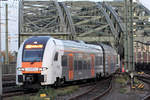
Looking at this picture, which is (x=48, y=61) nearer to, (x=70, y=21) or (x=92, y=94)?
(x=92, y=94)

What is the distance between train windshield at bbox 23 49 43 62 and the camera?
616 inches

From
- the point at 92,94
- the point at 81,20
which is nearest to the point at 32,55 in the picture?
the point at 92,94

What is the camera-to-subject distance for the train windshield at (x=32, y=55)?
51.3 feet

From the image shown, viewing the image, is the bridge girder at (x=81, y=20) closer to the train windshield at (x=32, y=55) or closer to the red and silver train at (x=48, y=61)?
the red and silver train at (x=48, y=61)

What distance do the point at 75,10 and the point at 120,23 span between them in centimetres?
1062

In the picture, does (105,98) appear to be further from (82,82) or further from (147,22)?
(147,22)

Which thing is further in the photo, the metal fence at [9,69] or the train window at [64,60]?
the metal fence at [9,69]

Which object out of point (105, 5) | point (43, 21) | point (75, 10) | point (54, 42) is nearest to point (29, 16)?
point (43, 21)

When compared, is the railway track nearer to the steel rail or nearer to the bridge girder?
the bridge girder

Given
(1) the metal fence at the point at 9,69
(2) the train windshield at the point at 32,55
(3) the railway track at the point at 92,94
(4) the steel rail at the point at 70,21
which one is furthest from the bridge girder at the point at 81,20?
(2) the train windshield at the point at 32,55

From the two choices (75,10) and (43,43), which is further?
(75,10)

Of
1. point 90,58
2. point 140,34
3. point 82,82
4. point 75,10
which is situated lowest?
point 82,82

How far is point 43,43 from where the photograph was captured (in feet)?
53.0

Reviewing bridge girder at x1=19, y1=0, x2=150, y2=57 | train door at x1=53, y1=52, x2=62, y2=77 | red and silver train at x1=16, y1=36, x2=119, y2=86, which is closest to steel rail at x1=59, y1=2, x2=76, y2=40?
bridge girder at x1=19, y1=0, x2=150, y2=57
